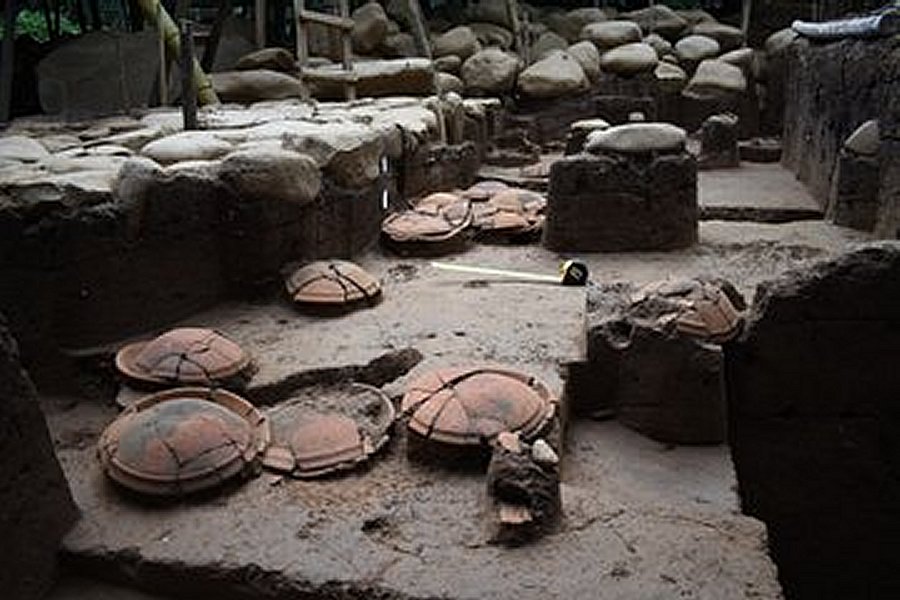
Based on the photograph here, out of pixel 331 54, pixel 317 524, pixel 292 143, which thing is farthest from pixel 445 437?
pixel 331 54

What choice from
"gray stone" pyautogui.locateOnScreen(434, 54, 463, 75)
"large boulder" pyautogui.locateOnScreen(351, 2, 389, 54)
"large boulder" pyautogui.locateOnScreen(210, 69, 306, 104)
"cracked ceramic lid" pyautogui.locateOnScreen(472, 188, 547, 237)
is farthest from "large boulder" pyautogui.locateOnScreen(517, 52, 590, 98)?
"cracked ceramic lid" pyautogui.locateOnScreen(472, 188, 547, 237)

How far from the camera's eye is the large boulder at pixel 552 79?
1130 centimetres

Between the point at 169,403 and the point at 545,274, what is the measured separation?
293cm

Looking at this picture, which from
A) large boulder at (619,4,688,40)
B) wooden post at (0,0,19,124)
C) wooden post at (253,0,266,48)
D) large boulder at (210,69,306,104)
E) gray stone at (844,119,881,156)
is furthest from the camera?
large boulder at (619,4,688,40)

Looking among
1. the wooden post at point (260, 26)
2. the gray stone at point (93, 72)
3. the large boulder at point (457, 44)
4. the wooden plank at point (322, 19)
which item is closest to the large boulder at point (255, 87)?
the wooden plank at point (322, 19)

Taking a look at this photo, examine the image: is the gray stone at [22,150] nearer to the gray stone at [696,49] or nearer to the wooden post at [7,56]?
the wooden post at [7,56]

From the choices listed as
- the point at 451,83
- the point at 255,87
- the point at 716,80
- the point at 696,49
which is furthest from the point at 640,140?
the point at 696,49

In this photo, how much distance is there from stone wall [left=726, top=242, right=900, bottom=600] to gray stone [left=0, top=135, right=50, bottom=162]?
356cm

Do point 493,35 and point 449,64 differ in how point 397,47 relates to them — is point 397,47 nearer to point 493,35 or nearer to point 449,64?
point 449,64

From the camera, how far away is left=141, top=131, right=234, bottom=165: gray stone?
14.8 feet

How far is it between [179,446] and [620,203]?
3.98m

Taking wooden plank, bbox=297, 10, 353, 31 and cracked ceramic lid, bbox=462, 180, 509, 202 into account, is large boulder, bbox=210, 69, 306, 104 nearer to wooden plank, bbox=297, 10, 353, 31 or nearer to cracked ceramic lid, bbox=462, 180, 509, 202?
wooden plank, bbox=297, 10, 353, 31

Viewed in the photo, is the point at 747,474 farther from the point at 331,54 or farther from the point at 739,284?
the point at 331,54

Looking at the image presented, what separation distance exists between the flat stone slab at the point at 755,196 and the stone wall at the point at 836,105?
0.53 ft
